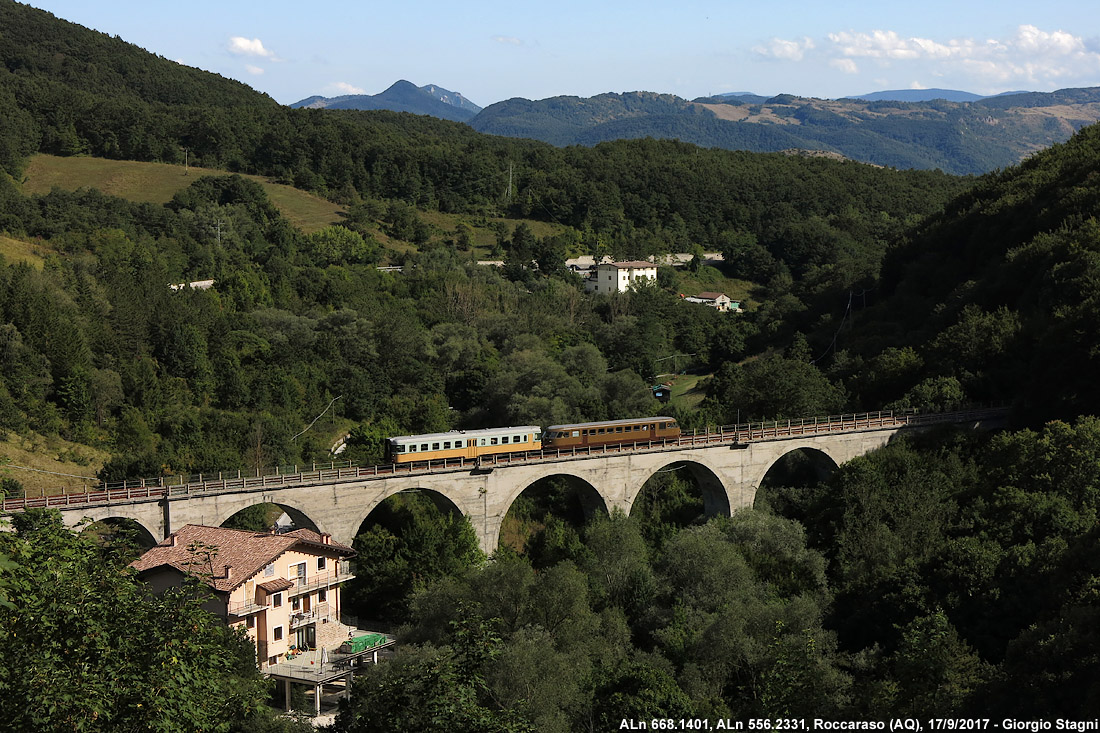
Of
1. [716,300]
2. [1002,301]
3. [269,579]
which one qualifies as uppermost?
[1002,301]

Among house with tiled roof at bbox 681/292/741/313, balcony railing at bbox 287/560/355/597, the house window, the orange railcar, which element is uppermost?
house with tiled roof at bbox 681/292/741/313

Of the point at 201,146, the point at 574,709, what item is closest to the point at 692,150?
the point at 201,146

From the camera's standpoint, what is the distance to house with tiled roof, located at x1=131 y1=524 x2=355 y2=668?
116 ft

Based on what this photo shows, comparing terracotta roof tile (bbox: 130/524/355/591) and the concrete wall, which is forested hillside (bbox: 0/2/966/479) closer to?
the concrete wall

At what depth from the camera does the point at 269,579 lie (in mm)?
36406

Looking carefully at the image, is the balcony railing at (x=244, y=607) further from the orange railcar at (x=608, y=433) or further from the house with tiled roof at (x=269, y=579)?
the orange railcar at (x=608, y=433)

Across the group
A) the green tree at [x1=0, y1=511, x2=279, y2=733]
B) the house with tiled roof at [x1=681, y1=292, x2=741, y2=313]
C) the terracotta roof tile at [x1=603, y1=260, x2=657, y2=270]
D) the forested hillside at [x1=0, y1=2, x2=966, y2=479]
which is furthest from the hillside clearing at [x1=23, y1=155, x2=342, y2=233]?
the green tree at [x1=0, y1=511, x2=279, y2=733]

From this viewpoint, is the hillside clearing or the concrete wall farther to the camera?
the hillside clearing

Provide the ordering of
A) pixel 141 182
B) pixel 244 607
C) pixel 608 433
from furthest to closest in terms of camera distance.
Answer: pixel 141 182 → pixel 608 433 → pixel 244 607

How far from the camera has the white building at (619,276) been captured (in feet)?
334

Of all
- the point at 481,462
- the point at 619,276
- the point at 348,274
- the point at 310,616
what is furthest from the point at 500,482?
the point at 619,276

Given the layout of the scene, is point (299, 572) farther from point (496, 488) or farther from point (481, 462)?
point (496, 488)

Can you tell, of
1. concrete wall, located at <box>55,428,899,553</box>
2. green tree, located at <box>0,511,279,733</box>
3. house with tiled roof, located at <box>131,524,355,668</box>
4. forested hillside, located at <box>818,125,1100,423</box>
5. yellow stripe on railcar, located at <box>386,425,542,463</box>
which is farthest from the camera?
forested hillside, located at <box>818,125,1100,423</box>

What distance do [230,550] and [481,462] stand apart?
12412 mm
